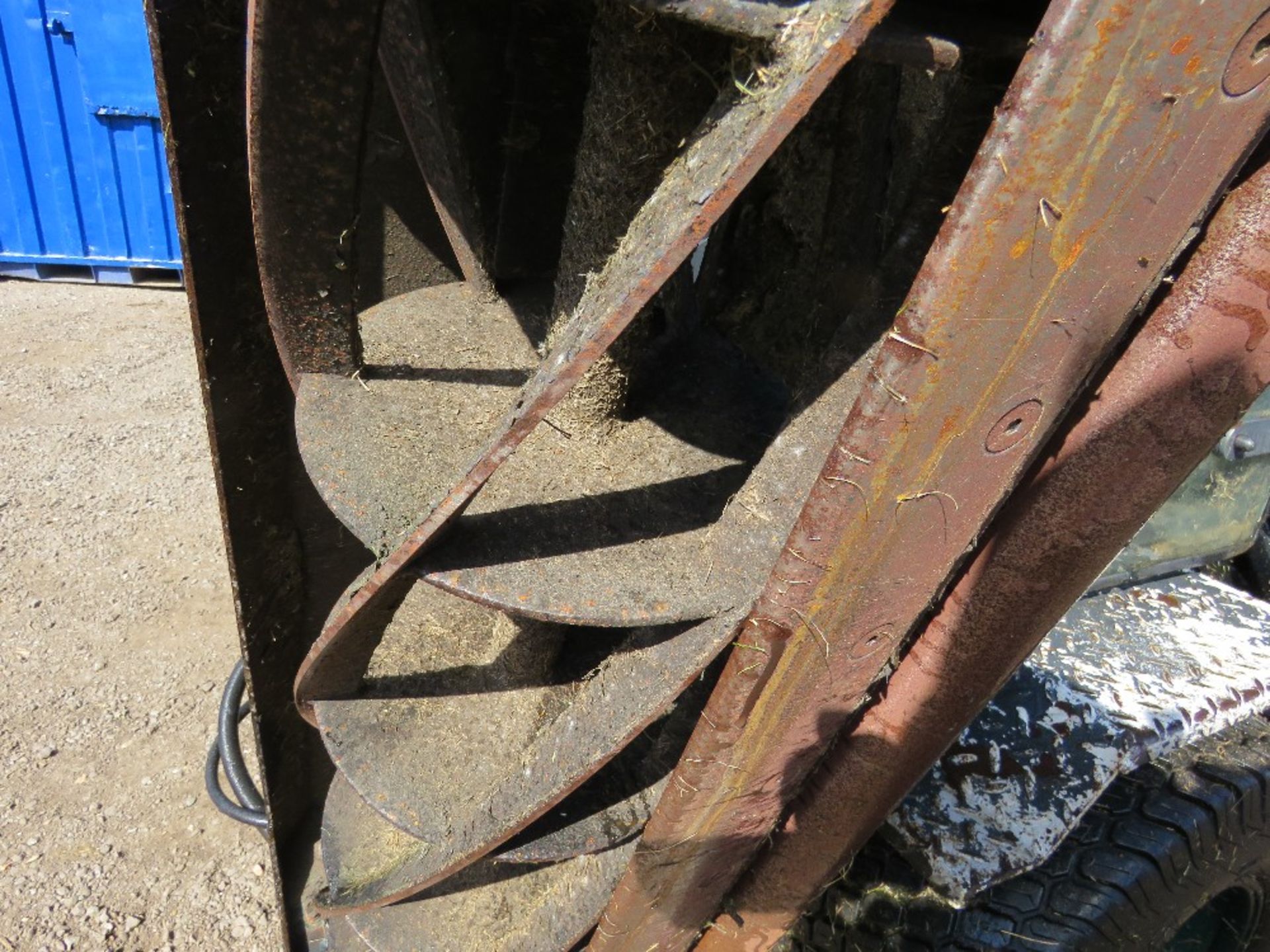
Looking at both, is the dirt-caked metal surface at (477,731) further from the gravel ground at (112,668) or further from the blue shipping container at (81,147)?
the blue shipping container at (81,147)

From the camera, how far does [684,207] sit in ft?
2.91

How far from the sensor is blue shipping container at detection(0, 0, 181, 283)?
6133mm

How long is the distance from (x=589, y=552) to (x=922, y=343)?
0.56 m

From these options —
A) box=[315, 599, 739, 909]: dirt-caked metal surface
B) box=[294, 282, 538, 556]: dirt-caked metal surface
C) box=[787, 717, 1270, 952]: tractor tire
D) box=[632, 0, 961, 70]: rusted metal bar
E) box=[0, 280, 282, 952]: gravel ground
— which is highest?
box=[632, 0, 961, 70]: rusted metal bar

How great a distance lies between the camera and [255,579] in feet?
6.14

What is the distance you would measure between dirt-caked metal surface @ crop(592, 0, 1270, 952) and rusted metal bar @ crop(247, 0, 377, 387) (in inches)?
30.2

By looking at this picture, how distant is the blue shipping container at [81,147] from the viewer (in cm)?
613

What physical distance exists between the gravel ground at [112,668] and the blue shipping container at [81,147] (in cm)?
160

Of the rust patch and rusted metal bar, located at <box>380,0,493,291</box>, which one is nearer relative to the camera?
the rust patch

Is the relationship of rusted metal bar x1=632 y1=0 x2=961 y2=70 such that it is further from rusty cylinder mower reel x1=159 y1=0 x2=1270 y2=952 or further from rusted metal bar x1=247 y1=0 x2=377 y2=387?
rusted metal bar x1=247 y1=0 x2=377 y2=387

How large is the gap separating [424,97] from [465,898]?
1.57 meters

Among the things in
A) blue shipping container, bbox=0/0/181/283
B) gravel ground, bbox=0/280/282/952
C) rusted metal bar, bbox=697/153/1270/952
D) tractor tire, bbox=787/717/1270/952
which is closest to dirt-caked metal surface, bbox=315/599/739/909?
rusted metal bar, bbox=697/153/1270/952

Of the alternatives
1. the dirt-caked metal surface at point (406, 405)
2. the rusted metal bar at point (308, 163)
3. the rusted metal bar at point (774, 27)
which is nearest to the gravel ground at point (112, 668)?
the dirt-caked metal surface at point (406, 405)

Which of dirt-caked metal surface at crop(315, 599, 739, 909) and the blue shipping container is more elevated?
dirt-caked metal surface at crop(315, 599, 739, 909)
